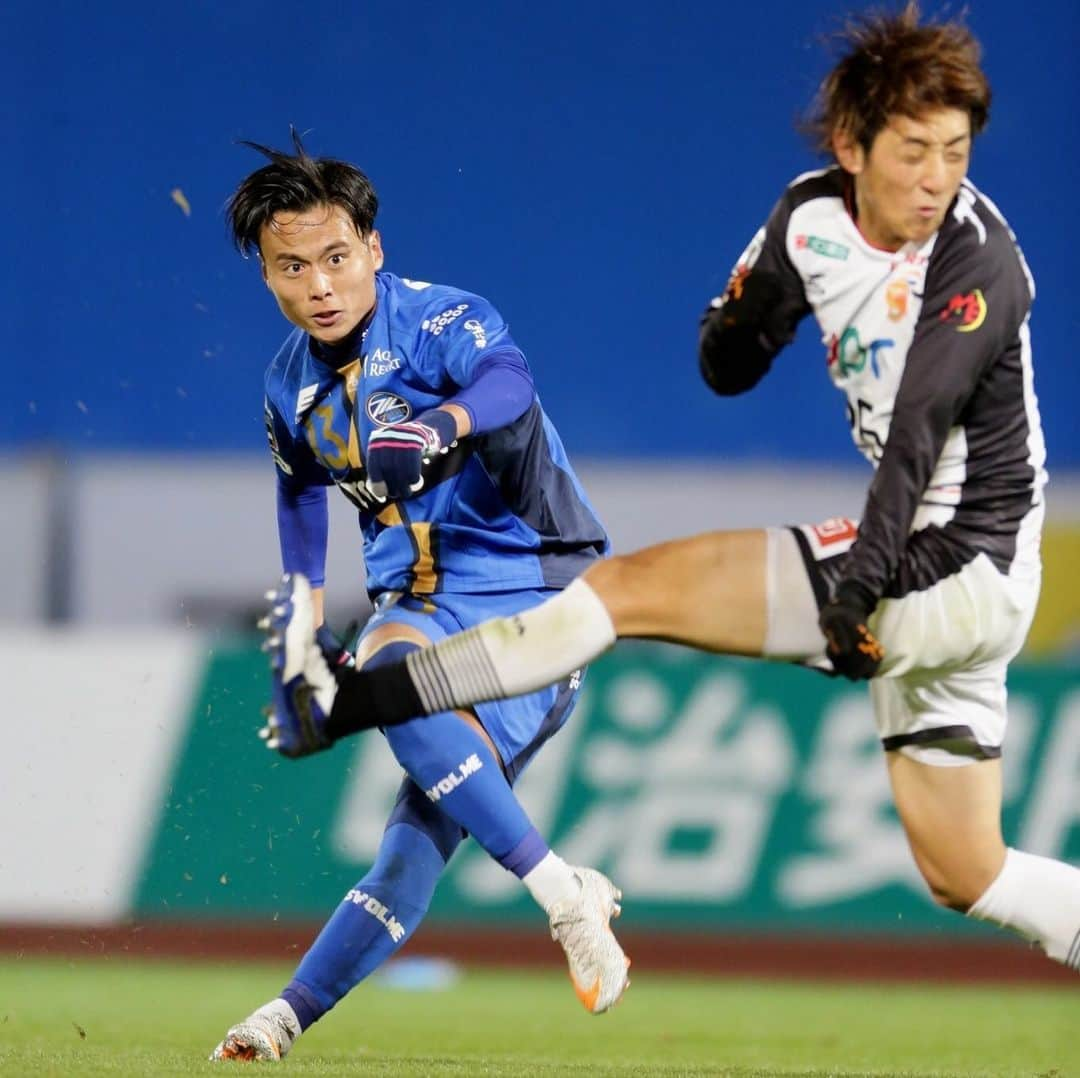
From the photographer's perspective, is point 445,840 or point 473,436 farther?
point 445,840

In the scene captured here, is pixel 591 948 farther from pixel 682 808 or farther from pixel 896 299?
pixel 682 808

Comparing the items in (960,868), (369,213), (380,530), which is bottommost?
(960,868)

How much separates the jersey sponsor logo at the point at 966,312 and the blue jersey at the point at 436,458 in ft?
4.51

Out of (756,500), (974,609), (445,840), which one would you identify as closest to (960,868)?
(974,609)

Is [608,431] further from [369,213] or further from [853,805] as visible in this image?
[369,213]

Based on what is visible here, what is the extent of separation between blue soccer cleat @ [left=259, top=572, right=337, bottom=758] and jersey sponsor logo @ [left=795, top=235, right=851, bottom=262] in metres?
1.27

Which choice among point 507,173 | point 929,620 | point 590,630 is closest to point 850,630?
point 929,620

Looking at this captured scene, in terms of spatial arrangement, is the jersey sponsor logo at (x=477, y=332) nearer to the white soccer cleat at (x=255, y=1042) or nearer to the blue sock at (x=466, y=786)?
the blue sock at (x=466, y=786)

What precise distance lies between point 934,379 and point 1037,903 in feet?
3.97

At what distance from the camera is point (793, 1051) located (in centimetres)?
611

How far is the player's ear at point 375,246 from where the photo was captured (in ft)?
16.6

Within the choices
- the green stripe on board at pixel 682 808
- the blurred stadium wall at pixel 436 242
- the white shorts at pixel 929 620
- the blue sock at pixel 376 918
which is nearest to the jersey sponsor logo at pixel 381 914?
the blue sock at pixel 376 918

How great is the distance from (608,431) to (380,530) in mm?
8485

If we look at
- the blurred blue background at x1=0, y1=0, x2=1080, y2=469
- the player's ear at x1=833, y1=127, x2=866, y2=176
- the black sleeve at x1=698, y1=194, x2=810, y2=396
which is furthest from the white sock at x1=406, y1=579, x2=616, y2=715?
the blurred blue background at x1=0, y1=0, x2=1080, y2=469
